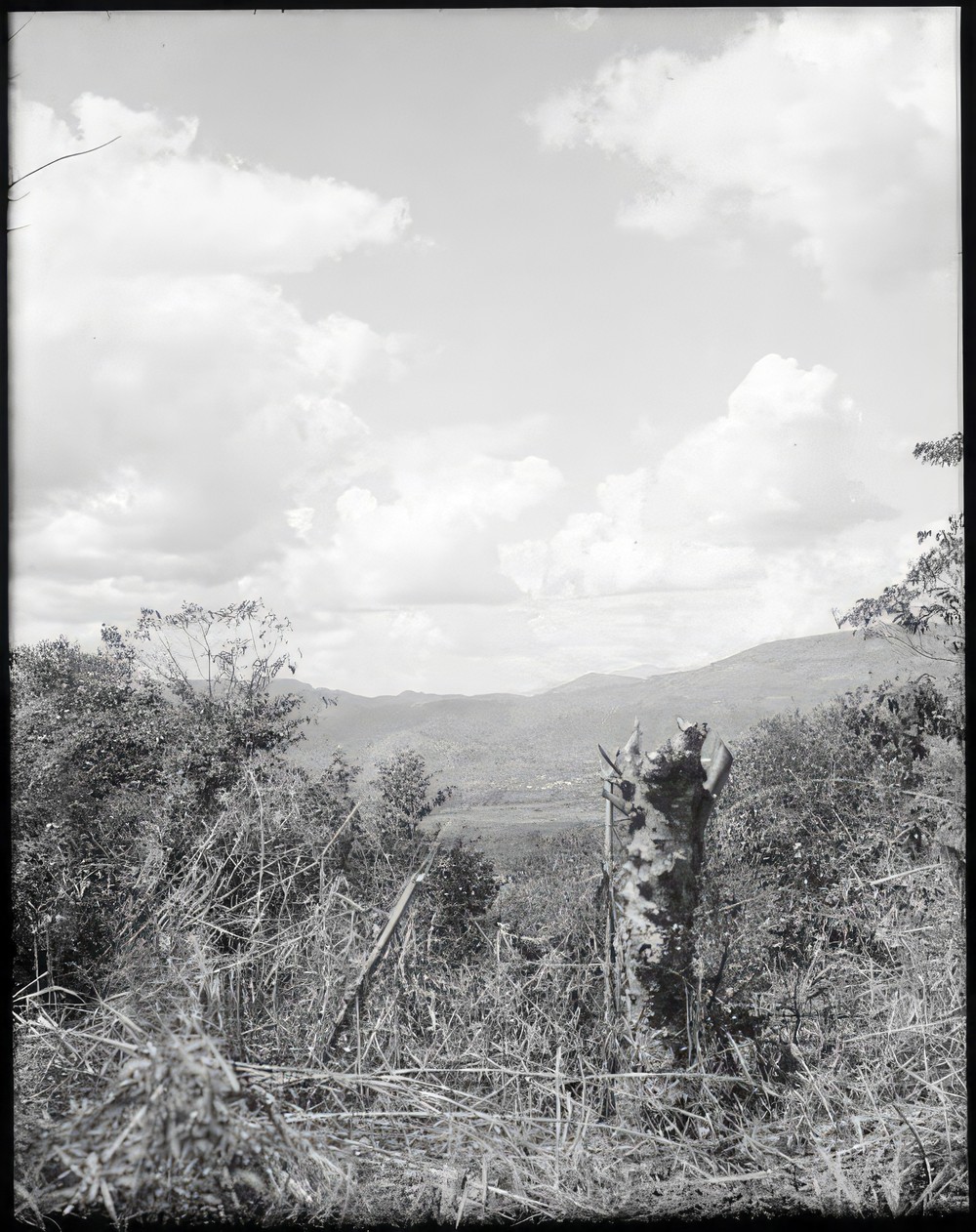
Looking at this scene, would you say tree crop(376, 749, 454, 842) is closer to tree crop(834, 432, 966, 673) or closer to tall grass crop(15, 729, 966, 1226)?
tall grass crop(15, 729, 966, 1226)

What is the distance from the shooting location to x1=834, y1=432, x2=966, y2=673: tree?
4.00 metres

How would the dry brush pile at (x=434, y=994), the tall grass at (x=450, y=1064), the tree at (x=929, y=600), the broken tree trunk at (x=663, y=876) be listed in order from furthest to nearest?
the tree at (x=929, y=600)
the broken tree trunk at (x=663, y=876)
the dry brush pile at (x=434, y=994)
the tall grass at (x=450, y=1064)

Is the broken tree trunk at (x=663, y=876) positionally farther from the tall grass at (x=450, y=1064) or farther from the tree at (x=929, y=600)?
the tree at (x=929, y=600)

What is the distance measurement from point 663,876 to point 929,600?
7.22 ft

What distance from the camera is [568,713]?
14.4 feet

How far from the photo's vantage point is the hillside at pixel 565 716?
4133 millimetres

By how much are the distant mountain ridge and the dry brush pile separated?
0.47 ft

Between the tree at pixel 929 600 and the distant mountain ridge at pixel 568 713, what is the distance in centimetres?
10

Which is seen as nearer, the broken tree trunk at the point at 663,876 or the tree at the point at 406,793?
the broken tree trunk at the point at 663,876

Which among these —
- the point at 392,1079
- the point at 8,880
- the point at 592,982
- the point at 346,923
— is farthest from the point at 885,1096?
the point at 8,880

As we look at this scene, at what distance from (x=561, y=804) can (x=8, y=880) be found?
2437 millimetres

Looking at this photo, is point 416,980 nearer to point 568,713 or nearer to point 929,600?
point 568,713

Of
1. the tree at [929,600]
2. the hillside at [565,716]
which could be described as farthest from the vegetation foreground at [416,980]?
the tree at [929,600]

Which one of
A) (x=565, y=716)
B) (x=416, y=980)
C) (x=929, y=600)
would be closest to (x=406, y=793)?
(x=565, y=716)
